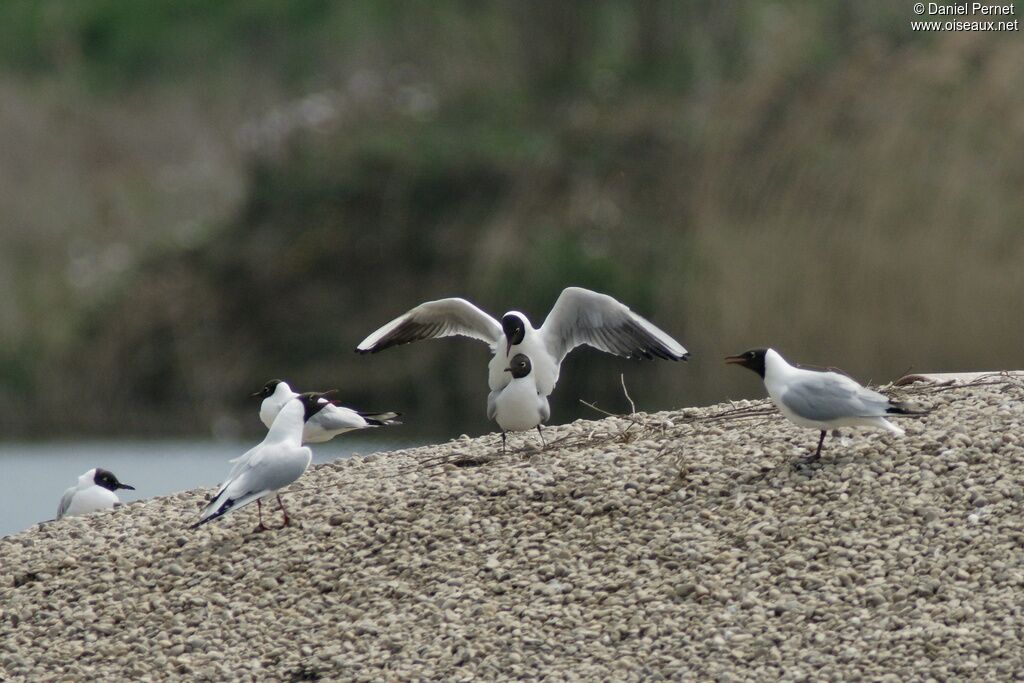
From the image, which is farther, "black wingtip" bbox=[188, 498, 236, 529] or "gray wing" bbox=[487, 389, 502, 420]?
"gray wing" bbox=[487, 389, 502, 420]

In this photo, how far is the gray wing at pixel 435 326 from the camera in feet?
28.5

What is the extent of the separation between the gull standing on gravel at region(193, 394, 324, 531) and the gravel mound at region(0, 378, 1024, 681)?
9.9 inches

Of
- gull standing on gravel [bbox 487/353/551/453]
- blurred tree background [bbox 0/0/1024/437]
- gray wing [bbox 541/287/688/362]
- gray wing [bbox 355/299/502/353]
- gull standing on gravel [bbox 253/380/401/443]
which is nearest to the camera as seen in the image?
gull standing on gravel [bbox 487/353/551/453]

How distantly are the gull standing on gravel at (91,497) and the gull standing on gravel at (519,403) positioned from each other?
82.2 inches

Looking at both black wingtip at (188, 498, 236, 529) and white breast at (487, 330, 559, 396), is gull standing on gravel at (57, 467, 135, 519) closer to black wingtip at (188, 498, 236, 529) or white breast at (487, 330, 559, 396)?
black wingtip at (188, 498, 236, 529)

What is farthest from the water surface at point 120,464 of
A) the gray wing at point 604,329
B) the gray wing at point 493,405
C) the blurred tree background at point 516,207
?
the gray wing at point 493,405

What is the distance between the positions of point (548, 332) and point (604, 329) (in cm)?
29

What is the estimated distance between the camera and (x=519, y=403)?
7.70 m

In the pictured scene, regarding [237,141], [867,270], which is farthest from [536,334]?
[237,141]

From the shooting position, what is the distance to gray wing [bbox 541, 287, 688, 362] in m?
8.32

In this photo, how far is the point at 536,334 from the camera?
835 cm

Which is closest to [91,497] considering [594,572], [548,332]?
→ [548,332]

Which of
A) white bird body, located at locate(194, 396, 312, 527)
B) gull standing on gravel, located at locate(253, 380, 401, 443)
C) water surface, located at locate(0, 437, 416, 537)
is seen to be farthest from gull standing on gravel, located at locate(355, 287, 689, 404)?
water surface, located at locate(0, 437, 416, 537)

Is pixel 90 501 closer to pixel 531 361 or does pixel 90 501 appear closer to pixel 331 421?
pixel 331 421
